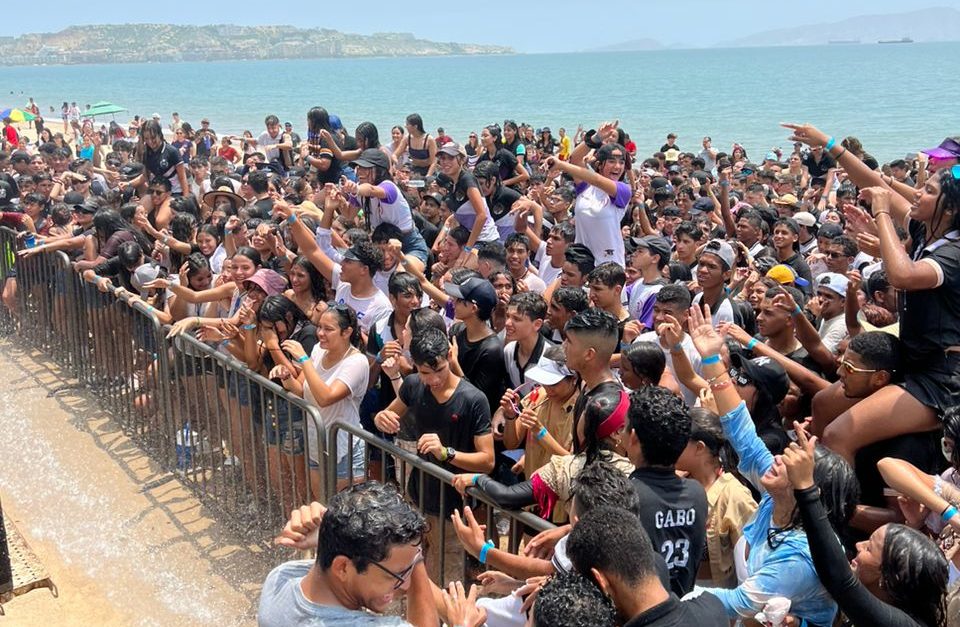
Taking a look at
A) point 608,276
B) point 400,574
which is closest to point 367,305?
point 608,276

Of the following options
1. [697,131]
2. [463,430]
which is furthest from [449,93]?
[463,430]

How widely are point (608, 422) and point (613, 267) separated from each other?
2.21 m

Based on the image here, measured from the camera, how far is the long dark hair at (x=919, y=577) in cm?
309

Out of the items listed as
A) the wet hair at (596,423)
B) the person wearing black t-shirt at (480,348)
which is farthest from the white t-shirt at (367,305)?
the wet hair at (596,423)

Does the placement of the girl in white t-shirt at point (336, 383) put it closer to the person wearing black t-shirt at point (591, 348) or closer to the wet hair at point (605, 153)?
the person wearing black t-shirt at point (591, 348)

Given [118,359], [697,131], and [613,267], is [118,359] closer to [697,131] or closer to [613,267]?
[613,267]

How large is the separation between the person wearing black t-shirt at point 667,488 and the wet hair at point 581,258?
11.8ft

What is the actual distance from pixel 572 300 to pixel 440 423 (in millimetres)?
1438

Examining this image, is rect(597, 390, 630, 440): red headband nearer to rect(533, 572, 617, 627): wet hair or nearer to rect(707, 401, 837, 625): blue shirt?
rect(707, 401, 837, 625): blue shirt

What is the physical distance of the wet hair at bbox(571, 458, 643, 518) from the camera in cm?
323

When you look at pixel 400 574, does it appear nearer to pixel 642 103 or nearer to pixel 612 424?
pixel 612 424

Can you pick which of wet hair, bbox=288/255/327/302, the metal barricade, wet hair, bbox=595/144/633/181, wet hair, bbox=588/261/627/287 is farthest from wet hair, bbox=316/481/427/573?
wet hair, bbox=595/144/633/181

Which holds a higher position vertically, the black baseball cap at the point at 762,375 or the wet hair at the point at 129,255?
the black baseball cap at the point at 762,375

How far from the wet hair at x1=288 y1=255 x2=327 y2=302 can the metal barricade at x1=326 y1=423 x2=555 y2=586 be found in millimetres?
1605
